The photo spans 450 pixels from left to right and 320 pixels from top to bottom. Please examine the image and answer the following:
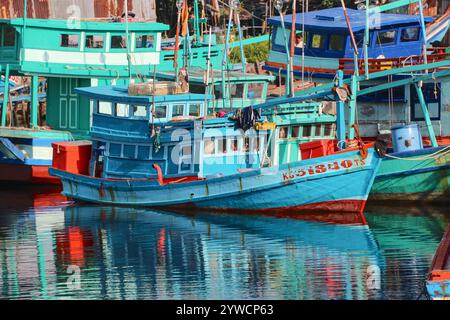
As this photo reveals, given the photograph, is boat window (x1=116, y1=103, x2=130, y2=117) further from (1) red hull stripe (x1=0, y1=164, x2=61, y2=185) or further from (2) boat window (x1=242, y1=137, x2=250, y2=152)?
(1) red hull stripe (x1=0, y1=164, x2=61, y2=185)

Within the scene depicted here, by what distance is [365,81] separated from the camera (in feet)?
144

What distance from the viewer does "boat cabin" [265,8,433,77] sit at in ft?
151

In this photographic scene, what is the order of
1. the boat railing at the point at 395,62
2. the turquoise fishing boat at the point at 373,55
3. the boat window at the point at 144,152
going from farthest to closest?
1. the boat railing at the point at 395,62
2. the turquoise fishing boat at the point at 373,55
3. the boat window at the point at 144,152

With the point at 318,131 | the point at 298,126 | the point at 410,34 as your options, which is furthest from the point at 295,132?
the point at 410,34

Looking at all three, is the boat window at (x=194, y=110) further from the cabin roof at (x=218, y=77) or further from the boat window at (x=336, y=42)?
the boat window at (x=336, y=42)

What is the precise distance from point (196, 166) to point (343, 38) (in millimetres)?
9451

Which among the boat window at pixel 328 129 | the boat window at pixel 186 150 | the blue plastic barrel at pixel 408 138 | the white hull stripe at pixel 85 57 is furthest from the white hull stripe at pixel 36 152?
the blue plastic barrel at pixel 408 138

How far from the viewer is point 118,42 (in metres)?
50.0

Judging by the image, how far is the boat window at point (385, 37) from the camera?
152 ft

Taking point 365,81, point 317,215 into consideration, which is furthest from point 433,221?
point 365,81

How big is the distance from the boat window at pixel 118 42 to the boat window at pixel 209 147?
36.0ft

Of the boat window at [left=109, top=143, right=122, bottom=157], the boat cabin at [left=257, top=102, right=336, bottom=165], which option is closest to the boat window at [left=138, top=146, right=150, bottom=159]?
the boat window at [left=109, top=143, right=122, bottom=157]

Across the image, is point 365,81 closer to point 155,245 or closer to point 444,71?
point 444,71

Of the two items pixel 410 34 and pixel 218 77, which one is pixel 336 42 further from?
pixel 218 77
